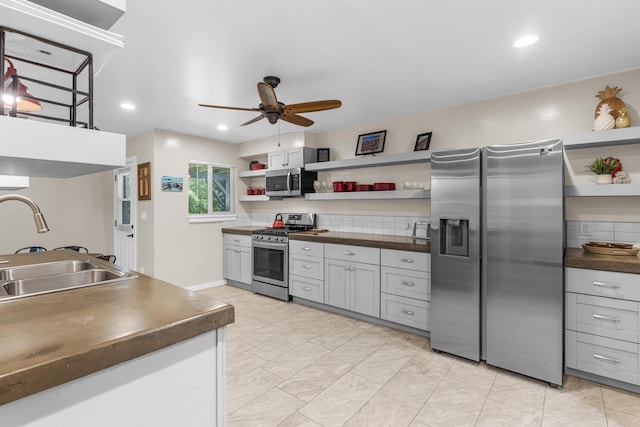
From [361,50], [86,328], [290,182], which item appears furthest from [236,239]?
[86,328]

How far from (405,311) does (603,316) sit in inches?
61.2

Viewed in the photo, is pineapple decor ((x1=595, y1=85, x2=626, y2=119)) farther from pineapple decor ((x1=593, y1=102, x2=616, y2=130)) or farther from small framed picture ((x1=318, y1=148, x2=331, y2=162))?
small framed picture ((x1=318, y1=148, x2=331, y2=162))

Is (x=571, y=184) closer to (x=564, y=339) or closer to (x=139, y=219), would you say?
(x=564, y=339)

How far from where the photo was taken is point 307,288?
4180mm

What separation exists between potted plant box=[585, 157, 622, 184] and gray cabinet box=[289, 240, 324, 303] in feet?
9.03

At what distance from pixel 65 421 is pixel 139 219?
4577mm

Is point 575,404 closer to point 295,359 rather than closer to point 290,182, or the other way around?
point 295,359

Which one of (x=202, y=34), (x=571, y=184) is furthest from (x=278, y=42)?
(x=571, y=184)

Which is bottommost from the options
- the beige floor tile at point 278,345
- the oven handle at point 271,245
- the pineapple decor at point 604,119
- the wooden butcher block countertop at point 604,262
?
the beige floor tile at point 278,345

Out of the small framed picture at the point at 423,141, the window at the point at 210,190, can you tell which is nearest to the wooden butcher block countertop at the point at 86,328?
the small framed picture at the point at 423,141

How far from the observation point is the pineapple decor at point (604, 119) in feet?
8.51

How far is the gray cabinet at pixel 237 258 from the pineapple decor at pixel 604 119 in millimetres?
4242

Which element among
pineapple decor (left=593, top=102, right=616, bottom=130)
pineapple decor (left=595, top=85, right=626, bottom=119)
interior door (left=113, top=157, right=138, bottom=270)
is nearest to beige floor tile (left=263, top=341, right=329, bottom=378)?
pineapple decor (left=593, top=102, right=616, bottom=130)

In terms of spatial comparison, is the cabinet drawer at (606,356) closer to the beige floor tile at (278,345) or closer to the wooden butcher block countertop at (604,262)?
the wooden butcher block countertop at (604,262)
